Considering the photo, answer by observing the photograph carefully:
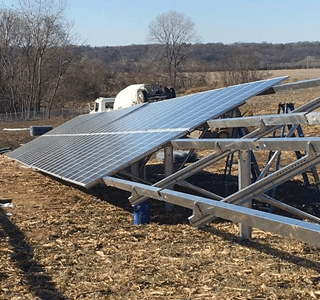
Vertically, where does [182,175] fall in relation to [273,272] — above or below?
above

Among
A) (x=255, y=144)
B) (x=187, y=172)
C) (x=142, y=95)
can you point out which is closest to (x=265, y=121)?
(x=255, y=144)

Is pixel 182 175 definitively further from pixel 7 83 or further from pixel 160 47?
pixel 160 47

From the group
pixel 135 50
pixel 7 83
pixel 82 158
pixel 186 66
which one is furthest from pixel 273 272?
pixel 135 50

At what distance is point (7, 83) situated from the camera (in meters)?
66.5

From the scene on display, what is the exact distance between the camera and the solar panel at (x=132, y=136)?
970 centimetres

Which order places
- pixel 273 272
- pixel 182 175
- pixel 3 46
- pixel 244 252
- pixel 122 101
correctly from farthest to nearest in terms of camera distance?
pixel 3 46, pixel 122 101, pixel 182 175, pixel 244 252, pixel 273 272

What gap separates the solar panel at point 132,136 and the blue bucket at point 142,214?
0.74m

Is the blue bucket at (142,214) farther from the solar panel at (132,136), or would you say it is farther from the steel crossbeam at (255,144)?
the steel crossbeam at (255,144)

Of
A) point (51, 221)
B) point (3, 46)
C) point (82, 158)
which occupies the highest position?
point (3, 46)

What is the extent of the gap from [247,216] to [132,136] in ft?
19.1

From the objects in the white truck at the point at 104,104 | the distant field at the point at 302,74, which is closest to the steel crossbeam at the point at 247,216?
the white truck at the point at 104,104

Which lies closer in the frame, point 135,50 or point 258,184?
point 258,184

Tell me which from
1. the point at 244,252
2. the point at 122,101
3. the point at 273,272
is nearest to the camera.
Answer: the point at 273,272

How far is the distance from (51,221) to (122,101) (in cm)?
2017
